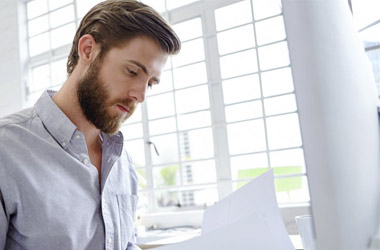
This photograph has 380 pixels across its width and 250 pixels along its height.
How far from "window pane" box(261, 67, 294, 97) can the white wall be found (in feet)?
8.57

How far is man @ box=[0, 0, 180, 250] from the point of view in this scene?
70 centimetres

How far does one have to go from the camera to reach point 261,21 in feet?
9.34

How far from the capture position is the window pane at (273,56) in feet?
9.03

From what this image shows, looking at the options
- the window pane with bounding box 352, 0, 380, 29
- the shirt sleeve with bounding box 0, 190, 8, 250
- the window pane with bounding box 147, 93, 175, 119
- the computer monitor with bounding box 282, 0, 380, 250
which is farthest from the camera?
the window pane with bounding box 147, 93, 175, 119

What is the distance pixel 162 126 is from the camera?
10.6 feet

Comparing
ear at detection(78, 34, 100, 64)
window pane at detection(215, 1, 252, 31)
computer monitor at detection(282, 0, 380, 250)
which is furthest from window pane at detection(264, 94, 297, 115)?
computer monitor at detection(282, 0, 380, 250)

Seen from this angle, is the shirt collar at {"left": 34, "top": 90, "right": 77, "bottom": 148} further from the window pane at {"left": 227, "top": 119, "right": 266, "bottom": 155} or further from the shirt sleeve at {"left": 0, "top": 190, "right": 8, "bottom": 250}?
the window pane at {"left": 227, "top": 119, "right": 266, "bottom": 155}

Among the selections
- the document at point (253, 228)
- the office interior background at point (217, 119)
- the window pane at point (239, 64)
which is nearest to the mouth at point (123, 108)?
the document at point (253, 228)

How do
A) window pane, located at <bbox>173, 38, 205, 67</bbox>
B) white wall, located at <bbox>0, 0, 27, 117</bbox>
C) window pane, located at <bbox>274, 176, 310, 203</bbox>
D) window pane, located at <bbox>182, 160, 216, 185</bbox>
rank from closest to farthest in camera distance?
window pane, located at <bbox>274, 176, 310, 203</bbox> → window pane, located at <bbox>182, 160, 216, 185</bbox> → window pane, located at <bbox>173, 38, 205, 67</bbox> → white wall, located at <bbox>0, 0, 27, 117</bbox>

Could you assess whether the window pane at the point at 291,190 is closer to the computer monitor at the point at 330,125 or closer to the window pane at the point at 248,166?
the window pane at the point at 248,166

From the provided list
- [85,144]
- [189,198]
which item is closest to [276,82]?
[189,198]

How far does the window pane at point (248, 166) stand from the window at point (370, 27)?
2419 mm

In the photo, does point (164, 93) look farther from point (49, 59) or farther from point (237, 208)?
point (237, 208)

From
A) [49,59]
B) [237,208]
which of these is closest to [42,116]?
[237,208]
